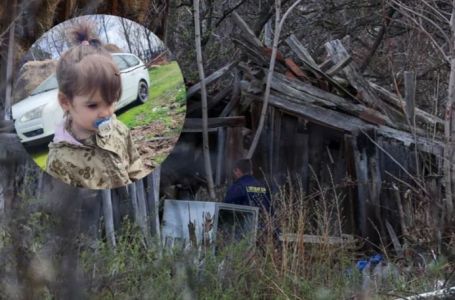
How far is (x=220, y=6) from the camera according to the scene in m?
14.4

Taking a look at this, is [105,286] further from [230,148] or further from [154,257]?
[230,148]

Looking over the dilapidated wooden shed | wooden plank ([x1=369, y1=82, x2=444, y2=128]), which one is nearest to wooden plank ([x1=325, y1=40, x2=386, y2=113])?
the dilapidated wooden shed

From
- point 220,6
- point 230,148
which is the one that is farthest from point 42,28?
point 220,6

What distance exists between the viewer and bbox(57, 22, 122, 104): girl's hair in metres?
5.59

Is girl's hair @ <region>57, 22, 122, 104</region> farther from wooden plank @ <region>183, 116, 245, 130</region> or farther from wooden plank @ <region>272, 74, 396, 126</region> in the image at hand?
wooden plank @ <region>183, 116, 245, 130</region>

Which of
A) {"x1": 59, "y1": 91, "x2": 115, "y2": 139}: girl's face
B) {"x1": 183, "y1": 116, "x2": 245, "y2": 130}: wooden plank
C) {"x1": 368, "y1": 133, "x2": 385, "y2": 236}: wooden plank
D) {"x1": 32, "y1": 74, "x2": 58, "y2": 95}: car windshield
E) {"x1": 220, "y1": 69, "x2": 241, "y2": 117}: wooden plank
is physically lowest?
{"x1": 368, "y1": 133, "x2": 385, "y2": 236}: wooden plank

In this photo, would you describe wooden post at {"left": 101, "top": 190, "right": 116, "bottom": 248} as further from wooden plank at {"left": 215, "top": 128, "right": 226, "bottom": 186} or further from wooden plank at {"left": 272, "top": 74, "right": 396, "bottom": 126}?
wooden plank at {"left": 272, "top": 74, "right": 396, "bottom": 126}

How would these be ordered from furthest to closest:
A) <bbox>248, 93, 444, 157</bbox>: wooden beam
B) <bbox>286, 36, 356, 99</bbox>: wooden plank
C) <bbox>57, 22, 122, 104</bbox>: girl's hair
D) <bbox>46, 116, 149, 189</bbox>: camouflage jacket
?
<bbox>286, 36, 356, 99</bbox>: wooden plank, <bbox>248, 93, 444, 157</bbox>: wooden beam, <bbox>46, 116, 149, 189</bbox>: camouflage jacket, <bbox>57, 22, 122, 104</bbox>: girl's hair

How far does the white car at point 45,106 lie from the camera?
567cm

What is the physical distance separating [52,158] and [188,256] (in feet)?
3.69

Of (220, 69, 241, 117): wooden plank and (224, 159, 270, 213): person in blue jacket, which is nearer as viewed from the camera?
(224, 159, 270, 213): person in blue jacket

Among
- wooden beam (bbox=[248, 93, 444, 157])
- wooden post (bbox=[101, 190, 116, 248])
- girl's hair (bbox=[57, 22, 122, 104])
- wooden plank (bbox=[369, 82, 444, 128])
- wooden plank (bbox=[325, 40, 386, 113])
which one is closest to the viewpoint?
girl's hair (bbox=[57, 22, 122, 104])

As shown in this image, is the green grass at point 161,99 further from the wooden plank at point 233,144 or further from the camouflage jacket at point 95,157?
the wooden plank at point 233,144

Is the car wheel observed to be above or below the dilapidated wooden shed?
above
